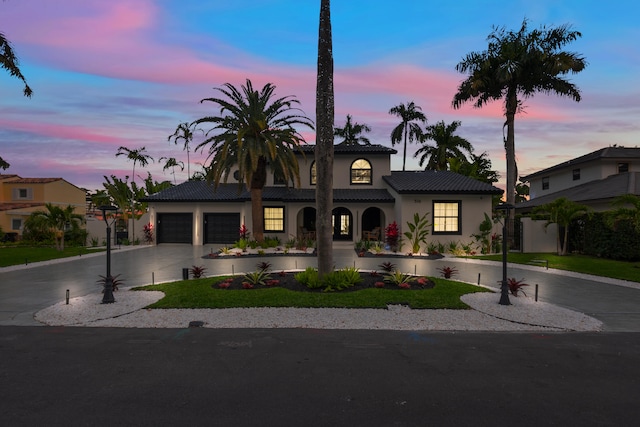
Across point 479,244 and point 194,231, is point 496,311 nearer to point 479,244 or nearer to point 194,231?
point 479,244

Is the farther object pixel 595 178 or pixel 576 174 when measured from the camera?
pixel 576 174

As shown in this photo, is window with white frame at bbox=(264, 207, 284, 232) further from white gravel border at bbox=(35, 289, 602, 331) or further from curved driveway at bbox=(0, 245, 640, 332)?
white gravel border at bbox=(35, 289, 602, 331)

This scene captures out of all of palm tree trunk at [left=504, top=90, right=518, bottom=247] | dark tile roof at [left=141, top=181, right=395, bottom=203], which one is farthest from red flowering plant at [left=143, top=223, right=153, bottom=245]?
palm tree trunk at [left=504, top=90, right=518, bottom=247]

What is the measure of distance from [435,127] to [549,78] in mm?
19016

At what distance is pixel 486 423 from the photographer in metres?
4.18

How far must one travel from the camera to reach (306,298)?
10039 mm

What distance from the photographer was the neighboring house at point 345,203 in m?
22.5

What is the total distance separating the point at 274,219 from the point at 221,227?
4.59m

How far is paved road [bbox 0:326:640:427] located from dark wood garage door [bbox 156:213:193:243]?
67.5ft

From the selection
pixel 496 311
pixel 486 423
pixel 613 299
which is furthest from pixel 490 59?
pixel 486 423

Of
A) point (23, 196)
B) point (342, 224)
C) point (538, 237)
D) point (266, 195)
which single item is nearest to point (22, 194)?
point (23, 196)

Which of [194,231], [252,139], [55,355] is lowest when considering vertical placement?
[55,355]

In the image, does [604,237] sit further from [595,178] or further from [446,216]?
[595,178]

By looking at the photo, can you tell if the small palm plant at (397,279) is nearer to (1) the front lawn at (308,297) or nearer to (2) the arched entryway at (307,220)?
(1) the front lawn at (308,297)
